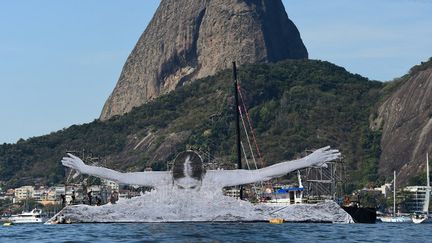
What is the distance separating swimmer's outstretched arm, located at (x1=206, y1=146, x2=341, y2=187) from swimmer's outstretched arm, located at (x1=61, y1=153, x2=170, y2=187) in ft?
14.7

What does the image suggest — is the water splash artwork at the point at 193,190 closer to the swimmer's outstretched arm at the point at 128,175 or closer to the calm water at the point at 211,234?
the swimmer's outstretched arm at the point at 128,175

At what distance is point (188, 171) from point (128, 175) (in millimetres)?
6377

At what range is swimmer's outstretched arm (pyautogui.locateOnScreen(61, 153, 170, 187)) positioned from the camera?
342 ft

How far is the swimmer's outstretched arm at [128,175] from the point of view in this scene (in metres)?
104

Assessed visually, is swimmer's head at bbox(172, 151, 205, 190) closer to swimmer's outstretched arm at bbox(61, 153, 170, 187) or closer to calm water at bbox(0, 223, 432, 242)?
swimmer's outstretched arm at bbox(61, 153, 170, 187)

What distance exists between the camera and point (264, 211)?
106688 millimetres

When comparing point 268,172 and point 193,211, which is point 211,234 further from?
point 268,172

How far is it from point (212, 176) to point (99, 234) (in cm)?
1885

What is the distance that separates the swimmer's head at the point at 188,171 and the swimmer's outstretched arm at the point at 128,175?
1.18 meters

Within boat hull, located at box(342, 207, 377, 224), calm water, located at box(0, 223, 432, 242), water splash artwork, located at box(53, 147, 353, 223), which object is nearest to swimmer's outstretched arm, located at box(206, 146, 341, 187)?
water splash artwork, located at box(53, 147, 353, 223)

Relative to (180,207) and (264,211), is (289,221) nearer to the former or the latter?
(264,211)

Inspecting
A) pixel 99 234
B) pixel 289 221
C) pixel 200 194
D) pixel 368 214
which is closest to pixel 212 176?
pixel 200 194

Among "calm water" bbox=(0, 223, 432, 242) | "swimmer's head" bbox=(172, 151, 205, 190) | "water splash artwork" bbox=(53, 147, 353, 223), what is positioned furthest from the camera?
"water splash artwork" bbox=(53, 147, 353, 223)

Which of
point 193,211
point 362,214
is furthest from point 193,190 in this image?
point 362,214
